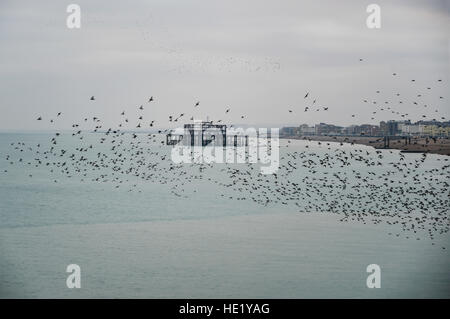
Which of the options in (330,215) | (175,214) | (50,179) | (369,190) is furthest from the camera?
(50,179)

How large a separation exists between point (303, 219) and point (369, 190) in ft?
43.9

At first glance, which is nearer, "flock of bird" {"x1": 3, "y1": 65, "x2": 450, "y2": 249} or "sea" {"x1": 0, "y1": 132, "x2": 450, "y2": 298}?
"sea" {"x1": 0, "y1": 132, "x2": 450, "y2": 298}

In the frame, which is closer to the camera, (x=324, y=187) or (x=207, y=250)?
(x=207, y=250)

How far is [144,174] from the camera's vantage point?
192 feet

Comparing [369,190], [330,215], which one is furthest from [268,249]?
[369,190]

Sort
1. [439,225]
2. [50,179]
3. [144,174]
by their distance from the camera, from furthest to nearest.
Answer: [144,174], [50,179], [439,225]

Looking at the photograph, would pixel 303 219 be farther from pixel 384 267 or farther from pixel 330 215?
pixel 384 267

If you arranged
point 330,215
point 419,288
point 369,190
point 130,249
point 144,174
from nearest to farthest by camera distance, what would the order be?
point 419,288
point 130,249
point 330,215
point 369,190
point 144,174

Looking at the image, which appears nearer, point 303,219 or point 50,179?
point 303,219

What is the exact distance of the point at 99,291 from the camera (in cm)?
1762

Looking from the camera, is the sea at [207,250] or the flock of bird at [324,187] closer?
the sea at [207,250]
